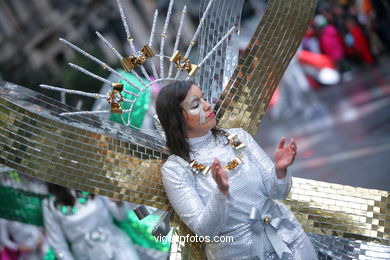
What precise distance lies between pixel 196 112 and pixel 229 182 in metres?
0.32

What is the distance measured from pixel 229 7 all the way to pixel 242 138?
71 cm

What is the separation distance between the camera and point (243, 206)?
2.85m

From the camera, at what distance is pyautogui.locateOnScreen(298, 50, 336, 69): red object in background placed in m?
10.6

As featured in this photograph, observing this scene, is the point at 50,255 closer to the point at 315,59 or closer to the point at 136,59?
the point at 136,59

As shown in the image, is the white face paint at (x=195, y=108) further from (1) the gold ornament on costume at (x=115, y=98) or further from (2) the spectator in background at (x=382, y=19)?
(2) the spectator in background at (x=382, y=19)

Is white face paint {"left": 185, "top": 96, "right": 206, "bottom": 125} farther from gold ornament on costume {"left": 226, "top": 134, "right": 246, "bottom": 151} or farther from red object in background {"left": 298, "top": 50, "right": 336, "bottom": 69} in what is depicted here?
red object in background {"left": 298, "top": 50, "right": 336, "bottom": 69}

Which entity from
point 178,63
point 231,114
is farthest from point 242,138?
point 178,63

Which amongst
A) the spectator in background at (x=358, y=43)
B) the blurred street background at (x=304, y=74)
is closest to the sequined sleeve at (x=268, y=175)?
the blurred street background at (x=304, y=74)

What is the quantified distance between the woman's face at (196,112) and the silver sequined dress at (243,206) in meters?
0.12

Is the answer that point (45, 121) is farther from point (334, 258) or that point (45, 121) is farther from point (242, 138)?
point (334, 258)

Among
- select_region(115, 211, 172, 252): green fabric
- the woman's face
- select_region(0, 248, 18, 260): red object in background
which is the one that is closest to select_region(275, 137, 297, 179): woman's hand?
the woman's face

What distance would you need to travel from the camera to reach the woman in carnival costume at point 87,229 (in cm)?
440

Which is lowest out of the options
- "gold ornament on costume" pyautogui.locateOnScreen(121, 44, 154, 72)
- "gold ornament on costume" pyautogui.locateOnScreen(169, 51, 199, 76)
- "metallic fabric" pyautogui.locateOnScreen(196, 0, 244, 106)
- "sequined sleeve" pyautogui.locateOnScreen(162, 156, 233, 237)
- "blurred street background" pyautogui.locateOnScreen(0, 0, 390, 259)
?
"sequined sleeve" pyautogui.locateOnScreen(162, 156, 233, 237)

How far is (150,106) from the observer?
3.45m
